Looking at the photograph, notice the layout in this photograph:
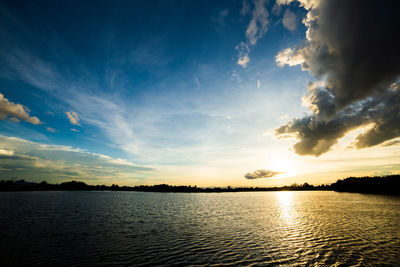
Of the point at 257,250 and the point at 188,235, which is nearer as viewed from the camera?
the point at 257,250

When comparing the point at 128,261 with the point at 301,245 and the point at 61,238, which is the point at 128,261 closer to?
the point at 61,238

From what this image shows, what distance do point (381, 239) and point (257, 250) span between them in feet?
80.2

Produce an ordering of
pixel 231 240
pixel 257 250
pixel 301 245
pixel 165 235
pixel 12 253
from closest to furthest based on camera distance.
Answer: pixel 12 253 → pixel 257 250 → pixel 301 245 → pixel 231 240 → pixel 165 235

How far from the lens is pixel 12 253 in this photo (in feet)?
74.8

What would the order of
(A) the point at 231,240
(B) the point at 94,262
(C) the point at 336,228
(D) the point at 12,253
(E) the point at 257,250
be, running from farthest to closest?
(C) the point at 336,228
(A) the point at 231,240
(E) the point at 257,250
(D) the point at 12,253
(B) the point at 94,262

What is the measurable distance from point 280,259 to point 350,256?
10144mm

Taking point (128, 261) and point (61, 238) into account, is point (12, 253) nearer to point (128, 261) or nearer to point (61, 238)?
point (61, 238)

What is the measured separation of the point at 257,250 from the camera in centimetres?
2491

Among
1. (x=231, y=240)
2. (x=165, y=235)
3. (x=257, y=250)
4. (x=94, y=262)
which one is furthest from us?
(x=165, y=235)

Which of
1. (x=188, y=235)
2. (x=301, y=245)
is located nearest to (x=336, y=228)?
(x=301, y=245)

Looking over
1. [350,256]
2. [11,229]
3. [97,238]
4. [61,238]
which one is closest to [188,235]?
[97,238]

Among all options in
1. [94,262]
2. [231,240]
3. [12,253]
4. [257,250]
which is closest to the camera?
[94,262]

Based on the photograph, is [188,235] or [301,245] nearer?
[301,245]

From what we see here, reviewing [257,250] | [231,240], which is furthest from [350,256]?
[231,240]
